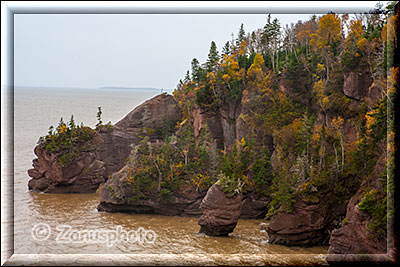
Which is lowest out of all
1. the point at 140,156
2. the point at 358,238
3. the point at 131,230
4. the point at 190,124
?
the point at 131,230

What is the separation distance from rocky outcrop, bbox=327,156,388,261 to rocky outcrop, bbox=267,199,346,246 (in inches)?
159

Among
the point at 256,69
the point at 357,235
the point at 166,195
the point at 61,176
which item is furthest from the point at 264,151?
the point at 61,176

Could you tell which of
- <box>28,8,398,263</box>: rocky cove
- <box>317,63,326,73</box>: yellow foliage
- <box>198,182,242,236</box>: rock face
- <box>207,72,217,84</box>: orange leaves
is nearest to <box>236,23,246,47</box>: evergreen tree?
<box>28,8,398,263</box>: rocky cove

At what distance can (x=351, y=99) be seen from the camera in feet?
91.9

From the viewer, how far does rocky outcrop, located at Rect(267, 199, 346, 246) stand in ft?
75.8

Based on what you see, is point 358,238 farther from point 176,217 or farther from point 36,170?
point 36,170

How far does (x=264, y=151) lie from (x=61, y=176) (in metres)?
18.8

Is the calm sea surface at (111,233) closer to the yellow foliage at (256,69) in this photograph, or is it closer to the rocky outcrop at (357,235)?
the rocky outcrop at (357,235)

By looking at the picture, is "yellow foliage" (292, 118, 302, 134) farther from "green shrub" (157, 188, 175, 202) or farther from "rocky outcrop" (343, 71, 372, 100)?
"green shrub" (157, 188, 175, 202)

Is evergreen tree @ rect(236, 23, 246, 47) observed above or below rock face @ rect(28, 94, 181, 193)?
above

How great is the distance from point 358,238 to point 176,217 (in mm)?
15964

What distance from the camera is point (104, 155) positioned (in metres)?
43.5

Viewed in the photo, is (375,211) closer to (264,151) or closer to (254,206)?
(254,206)

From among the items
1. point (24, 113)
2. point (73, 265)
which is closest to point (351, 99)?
point (73, 265)
